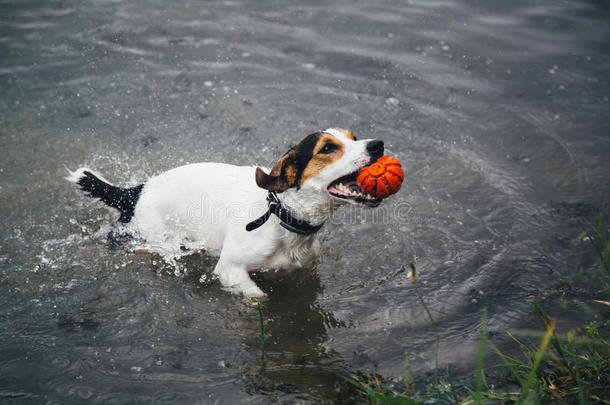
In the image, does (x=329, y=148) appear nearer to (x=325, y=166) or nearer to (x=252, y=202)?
(x=325, y=166)

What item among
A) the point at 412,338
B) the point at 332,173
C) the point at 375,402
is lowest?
the point at 412,338

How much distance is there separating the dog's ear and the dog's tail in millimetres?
1787

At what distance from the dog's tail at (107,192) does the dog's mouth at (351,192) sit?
2162mm

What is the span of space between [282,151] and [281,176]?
304 cm

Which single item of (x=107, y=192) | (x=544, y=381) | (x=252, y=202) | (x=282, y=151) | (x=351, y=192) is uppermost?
(x=351, y=192)

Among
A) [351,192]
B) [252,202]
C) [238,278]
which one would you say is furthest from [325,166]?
[238,278]

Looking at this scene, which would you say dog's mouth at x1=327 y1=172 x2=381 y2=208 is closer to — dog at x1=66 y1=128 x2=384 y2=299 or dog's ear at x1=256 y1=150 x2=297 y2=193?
dog at x1=66 y1=128 x2=384 y2=299

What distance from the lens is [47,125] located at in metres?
7.25

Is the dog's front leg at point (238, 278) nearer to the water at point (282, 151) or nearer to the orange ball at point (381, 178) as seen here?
the water at point (282, 151)

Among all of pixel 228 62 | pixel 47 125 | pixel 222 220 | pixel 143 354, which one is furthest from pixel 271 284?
pixel 228 62

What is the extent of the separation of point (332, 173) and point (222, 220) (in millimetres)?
1265

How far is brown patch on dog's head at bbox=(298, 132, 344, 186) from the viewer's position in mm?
3816

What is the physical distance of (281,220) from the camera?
400 cm

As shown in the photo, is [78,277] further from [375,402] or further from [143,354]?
[375,402]
